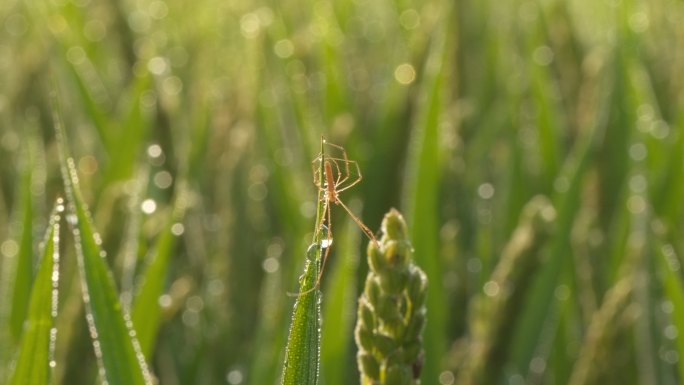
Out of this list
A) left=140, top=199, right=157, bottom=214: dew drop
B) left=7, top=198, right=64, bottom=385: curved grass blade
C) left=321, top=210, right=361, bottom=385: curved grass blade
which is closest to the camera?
left=7, top=198, right=64, bottom=385: curved grass blade

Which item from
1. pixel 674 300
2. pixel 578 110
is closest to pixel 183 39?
pixel 578 110

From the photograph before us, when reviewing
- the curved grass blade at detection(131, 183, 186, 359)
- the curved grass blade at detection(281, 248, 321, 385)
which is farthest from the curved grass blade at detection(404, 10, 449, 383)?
the curved grass blade at detection(281, 248, 321, 385)

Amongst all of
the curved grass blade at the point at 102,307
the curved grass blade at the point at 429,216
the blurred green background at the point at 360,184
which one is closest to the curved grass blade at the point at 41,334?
the curved grass blade at the point at 102,307

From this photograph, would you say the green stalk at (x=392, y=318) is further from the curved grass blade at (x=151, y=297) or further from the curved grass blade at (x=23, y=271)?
the curved grass blade at (x=23, y=271)

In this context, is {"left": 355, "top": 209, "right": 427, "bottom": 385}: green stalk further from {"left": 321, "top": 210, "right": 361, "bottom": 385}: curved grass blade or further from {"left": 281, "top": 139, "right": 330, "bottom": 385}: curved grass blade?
{"left": 321, "top": 210, "right": 361, "bottom": 385}: curved grass blade

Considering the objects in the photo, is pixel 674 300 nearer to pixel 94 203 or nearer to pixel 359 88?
pixel 94 203

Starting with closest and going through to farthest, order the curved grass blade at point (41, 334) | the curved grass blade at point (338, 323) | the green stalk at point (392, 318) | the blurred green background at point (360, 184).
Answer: the green stalk at point (392, 318) → the curved grass blade at point (41, 334) → the curved grass blade at point (338, 323) → the blurred green background at point (360, 184)
